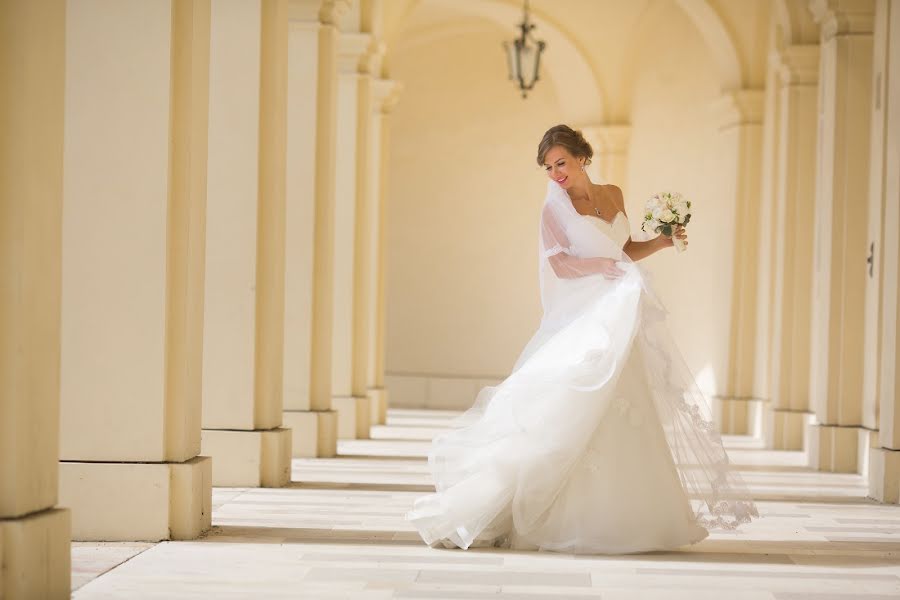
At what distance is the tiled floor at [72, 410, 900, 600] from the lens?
5699 mm

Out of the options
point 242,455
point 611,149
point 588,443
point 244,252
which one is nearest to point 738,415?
point 611,149

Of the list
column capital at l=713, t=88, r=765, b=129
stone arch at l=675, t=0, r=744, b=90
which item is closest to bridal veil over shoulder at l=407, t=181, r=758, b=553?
column capital at l=713, t=88, r=765, b=129

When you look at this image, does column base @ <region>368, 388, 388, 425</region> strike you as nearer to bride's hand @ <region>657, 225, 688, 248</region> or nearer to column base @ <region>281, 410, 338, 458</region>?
column base @ <region>281, 410, 338, 458</region>

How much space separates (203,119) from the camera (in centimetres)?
754

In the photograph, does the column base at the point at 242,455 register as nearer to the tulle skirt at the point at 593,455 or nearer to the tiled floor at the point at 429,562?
the tiled floor at the point at 429,562

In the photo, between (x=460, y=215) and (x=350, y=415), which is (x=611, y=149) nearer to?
(x=460, y=215)

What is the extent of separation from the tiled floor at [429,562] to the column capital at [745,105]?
845 centimetres

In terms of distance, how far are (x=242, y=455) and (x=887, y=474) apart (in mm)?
4468

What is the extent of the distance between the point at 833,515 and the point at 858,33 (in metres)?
4.90

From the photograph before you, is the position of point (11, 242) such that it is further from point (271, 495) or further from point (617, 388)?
point (271, 495)

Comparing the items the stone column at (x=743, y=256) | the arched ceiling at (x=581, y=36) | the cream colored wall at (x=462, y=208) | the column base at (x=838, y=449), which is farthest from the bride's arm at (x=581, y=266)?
the cream colored wall at (x=462, y=208)

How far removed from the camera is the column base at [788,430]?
47.9 feet

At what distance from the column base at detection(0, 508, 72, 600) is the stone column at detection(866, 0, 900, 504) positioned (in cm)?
612

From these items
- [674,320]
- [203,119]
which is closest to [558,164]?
[203,119]
